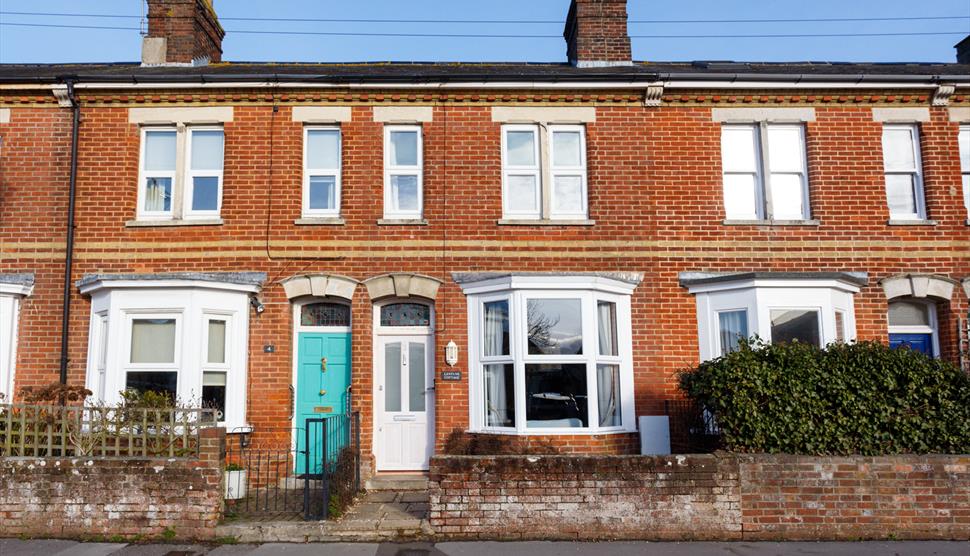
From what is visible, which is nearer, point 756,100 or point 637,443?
point 637,443

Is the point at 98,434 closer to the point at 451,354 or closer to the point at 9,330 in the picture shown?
the point at 9,330

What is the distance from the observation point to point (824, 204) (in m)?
11.4

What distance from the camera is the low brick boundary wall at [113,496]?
7.81 m

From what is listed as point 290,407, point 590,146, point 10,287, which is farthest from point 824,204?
point 10,287

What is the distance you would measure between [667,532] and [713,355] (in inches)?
151

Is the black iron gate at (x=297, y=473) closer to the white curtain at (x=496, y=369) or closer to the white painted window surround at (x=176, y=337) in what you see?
the white painted window surround at (x=176, y=337)

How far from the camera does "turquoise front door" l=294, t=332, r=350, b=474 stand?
11.1m

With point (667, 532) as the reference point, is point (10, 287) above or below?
above

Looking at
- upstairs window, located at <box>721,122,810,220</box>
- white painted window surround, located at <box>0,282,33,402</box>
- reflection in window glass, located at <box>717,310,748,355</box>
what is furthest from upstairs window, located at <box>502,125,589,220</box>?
white painted window surround, located at <box>0,282,33,402</box>

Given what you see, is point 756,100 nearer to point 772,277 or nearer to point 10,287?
point 772,277

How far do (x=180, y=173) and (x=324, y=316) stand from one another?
3.28 m

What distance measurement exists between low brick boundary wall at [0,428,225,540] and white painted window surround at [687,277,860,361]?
7.34 metres

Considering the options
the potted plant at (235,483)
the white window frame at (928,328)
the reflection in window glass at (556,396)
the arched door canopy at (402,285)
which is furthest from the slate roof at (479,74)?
the potted plant at (235,483)

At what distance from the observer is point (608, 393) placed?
35.1 feet
